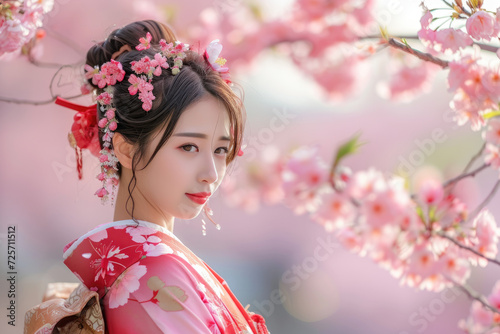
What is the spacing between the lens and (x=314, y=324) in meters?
4.08

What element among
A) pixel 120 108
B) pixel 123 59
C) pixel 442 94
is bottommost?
pixel 120 108

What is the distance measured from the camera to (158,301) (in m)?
1.31

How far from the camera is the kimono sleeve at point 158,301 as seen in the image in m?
1.29

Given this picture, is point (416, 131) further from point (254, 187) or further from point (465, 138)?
point (254, 187)

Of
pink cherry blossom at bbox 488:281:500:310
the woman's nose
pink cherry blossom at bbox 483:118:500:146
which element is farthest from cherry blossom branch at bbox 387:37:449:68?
pink cherry blossom at bbox 488:281:500:310

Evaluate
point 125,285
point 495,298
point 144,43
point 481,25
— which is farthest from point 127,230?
point 495,298

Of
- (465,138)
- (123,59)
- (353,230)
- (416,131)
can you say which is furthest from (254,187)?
(123,59)

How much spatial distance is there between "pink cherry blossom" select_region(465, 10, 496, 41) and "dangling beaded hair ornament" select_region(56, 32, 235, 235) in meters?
0.66

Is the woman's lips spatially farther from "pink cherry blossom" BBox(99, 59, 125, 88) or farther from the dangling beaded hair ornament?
"pink cherry blossom" BBox(99, 59, 125, 88)

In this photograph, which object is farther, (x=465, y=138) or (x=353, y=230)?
(x=465, y=138)

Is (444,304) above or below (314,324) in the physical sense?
above

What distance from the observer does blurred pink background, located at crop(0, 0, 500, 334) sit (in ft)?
11.2

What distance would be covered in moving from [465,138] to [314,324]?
1676 mm

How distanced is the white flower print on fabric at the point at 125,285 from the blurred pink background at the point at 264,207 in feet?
6.32
